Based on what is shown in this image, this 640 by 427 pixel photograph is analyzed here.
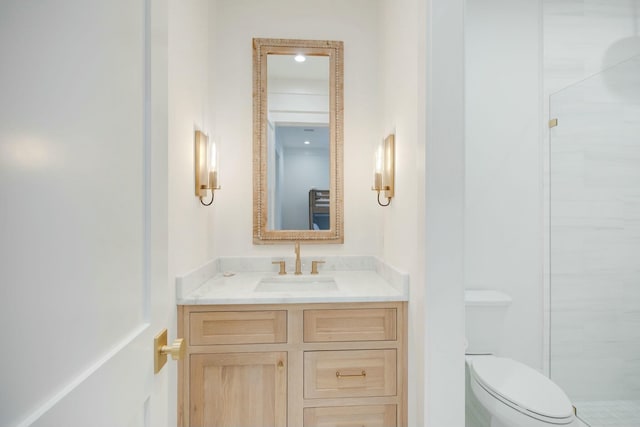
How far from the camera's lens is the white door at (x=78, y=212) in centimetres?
37

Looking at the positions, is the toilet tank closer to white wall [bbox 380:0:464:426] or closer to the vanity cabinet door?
white wall [bbox 380:0:464:426]

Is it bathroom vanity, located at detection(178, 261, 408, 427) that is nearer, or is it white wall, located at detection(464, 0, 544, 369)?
bathroom vanity, located at detection(178, 261, 408, 427)

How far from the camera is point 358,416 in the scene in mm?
1564

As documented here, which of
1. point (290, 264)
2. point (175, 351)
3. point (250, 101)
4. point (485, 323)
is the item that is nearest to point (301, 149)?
point (250, 101)

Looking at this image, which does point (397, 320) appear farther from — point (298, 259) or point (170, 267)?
point (170, 267)

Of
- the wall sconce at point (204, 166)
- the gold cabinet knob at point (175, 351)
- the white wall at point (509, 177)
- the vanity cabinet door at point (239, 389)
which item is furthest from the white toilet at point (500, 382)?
the wall sconce at point (204, 166)

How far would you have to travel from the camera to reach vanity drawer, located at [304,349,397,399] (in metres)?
1.54

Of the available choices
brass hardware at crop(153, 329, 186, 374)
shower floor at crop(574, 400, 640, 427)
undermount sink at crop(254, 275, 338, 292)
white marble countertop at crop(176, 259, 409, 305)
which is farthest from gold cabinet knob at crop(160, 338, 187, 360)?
shower floor at crop(574, 400, 640, 427)

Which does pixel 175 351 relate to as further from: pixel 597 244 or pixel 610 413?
pixel 610 413

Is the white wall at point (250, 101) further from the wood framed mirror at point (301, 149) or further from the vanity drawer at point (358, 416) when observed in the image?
the vanity drawer at point (358, 416)

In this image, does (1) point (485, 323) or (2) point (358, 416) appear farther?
(1) point (485, 323)

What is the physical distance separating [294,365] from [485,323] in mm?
1110

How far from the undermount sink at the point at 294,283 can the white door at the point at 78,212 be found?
1.24 metres

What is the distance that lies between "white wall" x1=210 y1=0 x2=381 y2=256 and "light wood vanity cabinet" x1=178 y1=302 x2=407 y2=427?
0.66 metres
